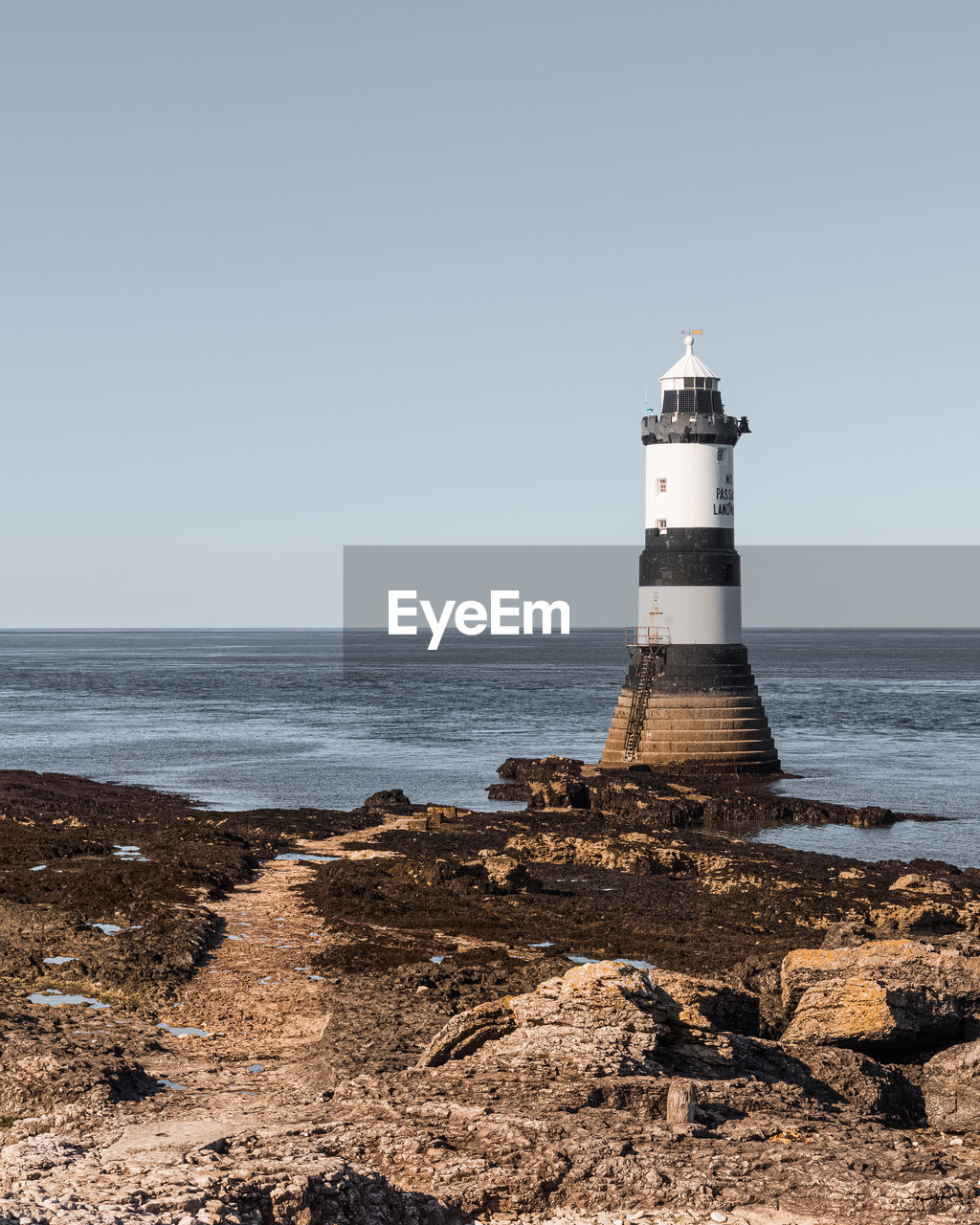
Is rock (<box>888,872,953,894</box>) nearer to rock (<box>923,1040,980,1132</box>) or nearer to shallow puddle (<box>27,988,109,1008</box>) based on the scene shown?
rock (<box>923,1040,980,1132</box>)

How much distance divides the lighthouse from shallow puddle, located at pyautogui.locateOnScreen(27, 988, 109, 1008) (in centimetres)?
2852

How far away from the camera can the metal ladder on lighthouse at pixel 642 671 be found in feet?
138

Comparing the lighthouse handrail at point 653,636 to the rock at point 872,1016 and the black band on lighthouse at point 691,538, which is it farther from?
the rock at point 872,1016

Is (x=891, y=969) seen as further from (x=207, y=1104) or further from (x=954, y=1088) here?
(x=207, y=1104)

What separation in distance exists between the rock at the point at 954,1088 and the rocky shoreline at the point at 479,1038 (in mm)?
34

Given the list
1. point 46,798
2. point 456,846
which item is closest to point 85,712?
point 46,798

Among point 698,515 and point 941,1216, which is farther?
point 698,515

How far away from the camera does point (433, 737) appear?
6012 cm

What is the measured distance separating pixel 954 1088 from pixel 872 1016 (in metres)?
1.09

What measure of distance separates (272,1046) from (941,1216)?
691 cm

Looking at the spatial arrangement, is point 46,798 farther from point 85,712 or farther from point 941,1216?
point 85,712

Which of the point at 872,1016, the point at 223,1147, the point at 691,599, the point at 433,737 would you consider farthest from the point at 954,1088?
the point at 433,737

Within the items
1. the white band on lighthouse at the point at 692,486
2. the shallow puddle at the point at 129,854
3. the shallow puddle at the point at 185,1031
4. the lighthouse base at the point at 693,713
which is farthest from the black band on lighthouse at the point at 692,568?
the shallow puddle at the point at 185,1031

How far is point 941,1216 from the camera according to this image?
8484 millimetres
